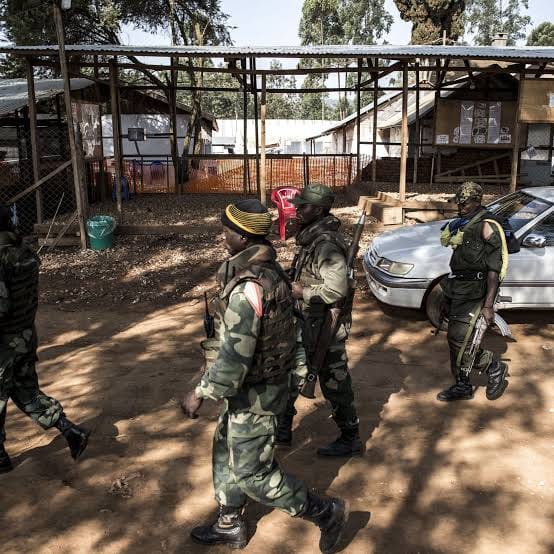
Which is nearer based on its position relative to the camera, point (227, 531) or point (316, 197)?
point (227, 531)

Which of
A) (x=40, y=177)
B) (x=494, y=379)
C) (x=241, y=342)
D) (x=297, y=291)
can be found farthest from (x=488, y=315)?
(x=40, y=177)

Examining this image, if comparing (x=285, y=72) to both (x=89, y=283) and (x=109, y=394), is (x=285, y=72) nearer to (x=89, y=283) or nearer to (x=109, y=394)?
(x=89, y=283)

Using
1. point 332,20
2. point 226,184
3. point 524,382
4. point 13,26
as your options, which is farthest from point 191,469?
point 332,20

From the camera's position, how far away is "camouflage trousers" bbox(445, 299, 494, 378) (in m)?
4.30

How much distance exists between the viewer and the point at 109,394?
15.4ft

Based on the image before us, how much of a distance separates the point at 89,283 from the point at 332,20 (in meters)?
46.6

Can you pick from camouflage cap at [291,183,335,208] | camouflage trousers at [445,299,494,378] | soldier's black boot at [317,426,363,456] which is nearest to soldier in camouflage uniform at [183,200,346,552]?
camouflage cap at [291,183,335,208]

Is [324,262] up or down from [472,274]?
up

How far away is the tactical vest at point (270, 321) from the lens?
7.89 ft

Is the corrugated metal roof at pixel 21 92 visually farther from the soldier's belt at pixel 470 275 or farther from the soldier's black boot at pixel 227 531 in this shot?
the soldier's black boot at pixel 227 531

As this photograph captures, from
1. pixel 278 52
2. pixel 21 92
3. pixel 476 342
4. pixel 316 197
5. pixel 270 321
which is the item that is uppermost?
pixel 278 52

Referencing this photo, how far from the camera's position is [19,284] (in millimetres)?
3297

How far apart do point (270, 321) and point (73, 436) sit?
72.9 inches

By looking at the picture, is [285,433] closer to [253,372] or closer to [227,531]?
[227,531]
